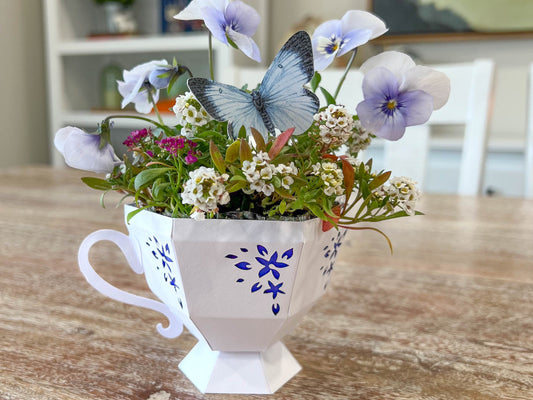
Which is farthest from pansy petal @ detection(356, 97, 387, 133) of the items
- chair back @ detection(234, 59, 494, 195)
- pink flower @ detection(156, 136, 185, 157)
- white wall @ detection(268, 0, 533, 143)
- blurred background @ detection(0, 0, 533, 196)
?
white wall @ detection(268, 0, 533, 143)

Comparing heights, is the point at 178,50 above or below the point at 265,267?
above

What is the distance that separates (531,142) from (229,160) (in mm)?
1294

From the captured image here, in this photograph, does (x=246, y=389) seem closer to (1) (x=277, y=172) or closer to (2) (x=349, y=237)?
(1) (x=277, y=172)

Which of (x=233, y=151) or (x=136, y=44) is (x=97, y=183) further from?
(x=136, y=44)

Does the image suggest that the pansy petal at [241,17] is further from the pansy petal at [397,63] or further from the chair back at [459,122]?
the chair back at [459,122]

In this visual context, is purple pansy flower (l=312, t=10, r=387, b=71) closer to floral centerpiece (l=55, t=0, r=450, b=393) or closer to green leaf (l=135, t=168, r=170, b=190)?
floral centerpiece (l=55, t=0, r=450, b=393)

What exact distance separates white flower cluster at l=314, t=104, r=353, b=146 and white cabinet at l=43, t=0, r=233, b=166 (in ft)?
7.10

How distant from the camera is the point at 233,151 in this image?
291 mm

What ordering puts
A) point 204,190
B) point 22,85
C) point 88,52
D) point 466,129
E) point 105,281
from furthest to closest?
point 22,85 → point 88,52 → point 466,129 → point 105,281 → point 204,190

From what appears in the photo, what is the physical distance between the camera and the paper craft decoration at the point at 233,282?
1.03ft

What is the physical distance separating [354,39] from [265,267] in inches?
6.4

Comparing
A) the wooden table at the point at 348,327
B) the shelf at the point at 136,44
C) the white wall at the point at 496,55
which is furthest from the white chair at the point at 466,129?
the shelf at the point at 136,44

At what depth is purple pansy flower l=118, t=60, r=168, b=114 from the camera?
13.9 inches

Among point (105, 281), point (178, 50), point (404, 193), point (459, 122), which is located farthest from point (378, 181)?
point (178, 50)
